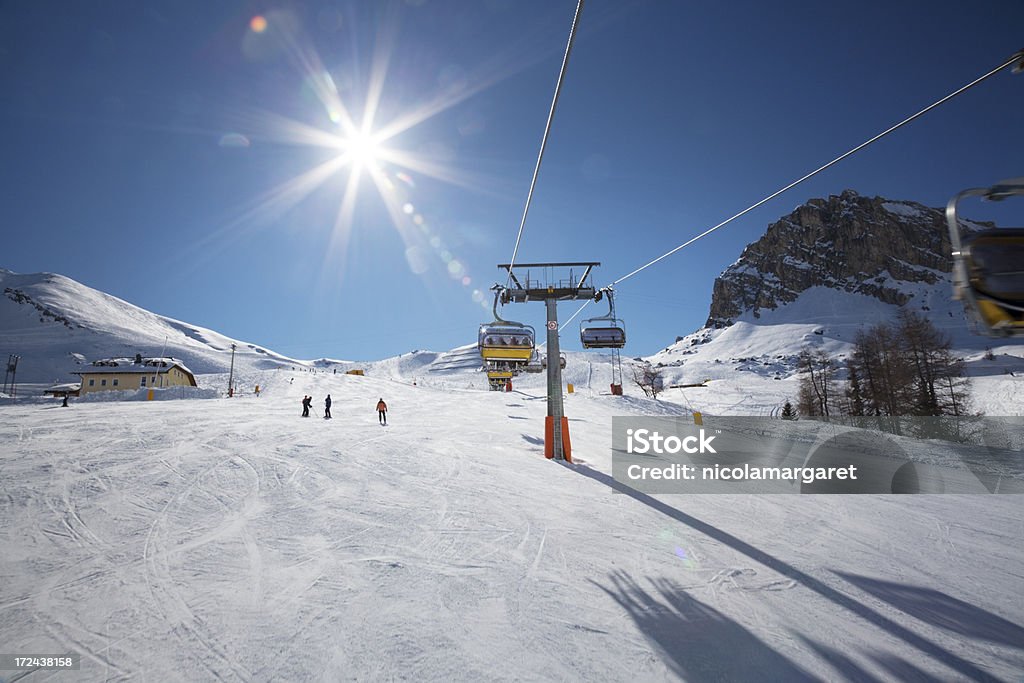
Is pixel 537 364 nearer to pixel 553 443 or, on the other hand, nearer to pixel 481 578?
pixel 553 443

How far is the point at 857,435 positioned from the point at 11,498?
29.7 metres

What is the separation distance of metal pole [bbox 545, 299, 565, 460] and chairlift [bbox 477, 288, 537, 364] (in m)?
4.28

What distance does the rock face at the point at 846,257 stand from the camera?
165 meters

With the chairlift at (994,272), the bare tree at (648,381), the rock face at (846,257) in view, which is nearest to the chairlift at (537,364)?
the chairlift at (994,272)

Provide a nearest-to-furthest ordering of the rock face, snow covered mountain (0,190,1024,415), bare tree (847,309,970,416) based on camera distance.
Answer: bare tree (847,309,970,416), snow covered mountain (0,190,1024,415), the rock face

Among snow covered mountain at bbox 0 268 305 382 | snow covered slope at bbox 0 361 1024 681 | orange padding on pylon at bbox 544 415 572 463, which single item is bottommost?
snow covered slope at bbox 0 361 1024 681

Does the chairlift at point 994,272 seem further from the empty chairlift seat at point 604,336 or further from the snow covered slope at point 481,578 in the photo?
the empty chairlift seat at point 604,336

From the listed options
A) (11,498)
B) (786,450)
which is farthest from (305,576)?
(786,450)

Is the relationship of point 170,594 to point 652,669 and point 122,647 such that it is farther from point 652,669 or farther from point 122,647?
point 652,669

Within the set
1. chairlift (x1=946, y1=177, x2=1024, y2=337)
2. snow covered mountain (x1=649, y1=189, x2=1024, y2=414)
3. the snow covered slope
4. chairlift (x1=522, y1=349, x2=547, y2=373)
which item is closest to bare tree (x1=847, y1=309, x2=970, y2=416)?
chairlift (x1=522, y1=349, x2=547, y2=373)

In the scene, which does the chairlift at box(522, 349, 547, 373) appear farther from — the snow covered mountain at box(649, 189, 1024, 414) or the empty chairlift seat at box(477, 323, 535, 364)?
the snow covered mountain at box(649, 189, 1024, 414)

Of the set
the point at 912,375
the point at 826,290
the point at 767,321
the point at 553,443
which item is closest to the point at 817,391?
the point at 912,375

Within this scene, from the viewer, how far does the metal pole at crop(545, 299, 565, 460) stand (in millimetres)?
11250

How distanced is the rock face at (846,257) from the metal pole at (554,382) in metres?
189
